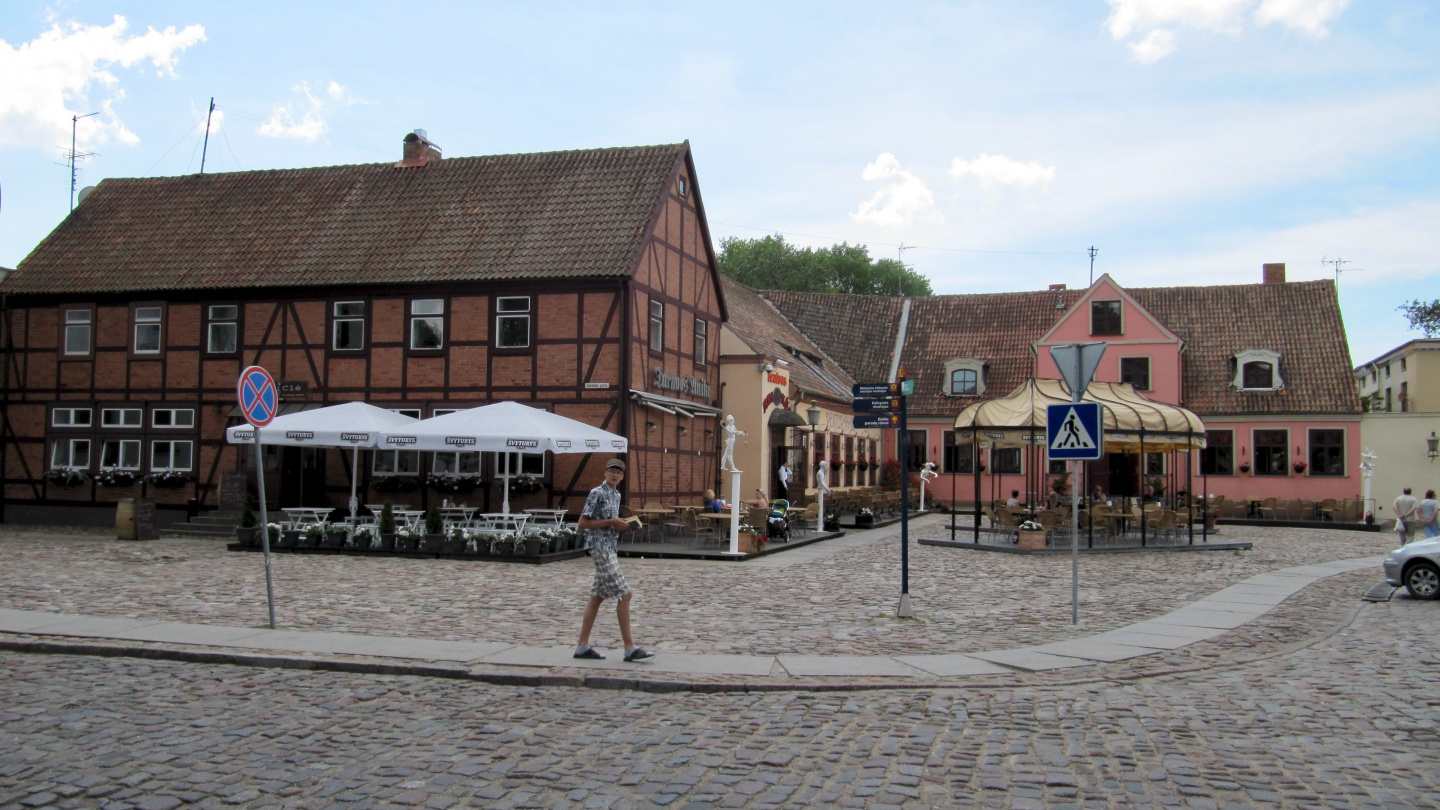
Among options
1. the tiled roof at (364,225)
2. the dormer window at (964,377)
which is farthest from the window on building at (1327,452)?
the tiled roof at (364,225)

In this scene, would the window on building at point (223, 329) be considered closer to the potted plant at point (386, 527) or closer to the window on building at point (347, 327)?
the window on building at point (347, 327)

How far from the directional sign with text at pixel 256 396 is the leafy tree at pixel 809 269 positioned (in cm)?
5416

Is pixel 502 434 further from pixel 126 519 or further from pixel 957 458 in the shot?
pixel 957 458

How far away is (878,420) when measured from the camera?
1370 centimetres

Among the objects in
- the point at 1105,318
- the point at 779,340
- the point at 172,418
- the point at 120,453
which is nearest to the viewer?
the point at 172,418

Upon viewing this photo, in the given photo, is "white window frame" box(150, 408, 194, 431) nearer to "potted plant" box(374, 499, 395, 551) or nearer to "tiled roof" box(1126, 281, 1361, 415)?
"potted plant" box(374, 499, 395, 551)

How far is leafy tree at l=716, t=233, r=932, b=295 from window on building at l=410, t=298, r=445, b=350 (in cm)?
4101

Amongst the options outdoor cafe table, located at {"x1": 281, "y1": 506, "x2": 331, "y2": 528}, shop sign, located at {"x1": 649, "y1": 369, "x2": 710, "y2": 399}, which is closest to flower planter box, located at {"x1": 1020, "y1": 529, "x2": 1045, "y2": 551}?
shop sign, located at {"x1": 649, "y1": 369, "x2": 710, "y2": 399}

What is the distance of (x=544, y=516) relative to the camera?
23297 mm

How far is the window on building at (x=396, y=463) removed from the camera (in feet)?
82.6

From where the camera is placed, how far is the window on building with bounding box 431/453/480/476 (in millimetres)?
24844

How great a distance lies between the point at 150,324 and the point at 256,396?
1815cm

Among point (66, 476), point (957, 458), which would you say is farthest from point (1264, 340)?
point (66, 476)

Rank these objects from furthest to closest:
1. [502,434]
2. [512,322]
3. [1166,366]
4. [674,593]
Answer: [1166,366], [512,322], [502,434], [674,593]
